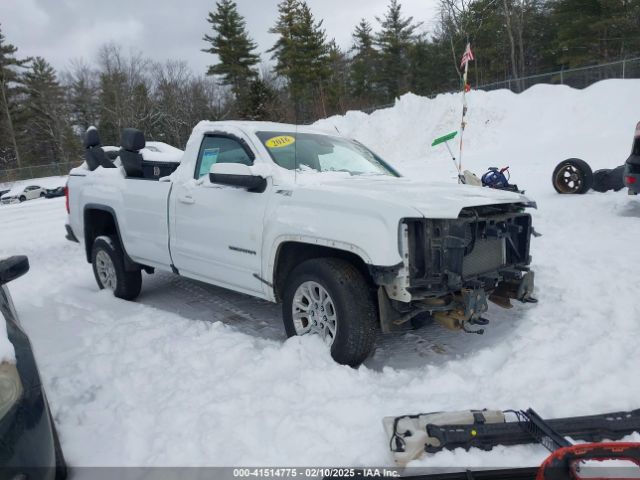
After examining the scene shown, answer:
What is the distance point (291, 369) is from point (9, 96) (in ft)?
186

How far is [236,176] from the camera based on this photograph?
12.6ft

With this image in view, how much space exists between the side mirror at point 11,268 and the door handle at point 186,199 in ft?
5.84

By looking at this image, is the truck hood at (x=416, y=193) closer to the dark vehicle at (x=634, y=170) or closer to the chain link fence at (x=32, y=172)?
the dark vehicle at (x=634, y=170)

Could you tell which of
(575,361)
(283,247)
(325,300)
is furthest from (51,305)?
(575,361)

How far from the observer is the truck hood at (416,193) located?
126 inches

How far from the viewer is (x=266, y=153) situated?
13.7ft

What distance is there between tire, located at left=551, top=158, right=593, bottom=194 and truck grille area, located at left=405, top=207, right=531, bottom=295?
592 cm

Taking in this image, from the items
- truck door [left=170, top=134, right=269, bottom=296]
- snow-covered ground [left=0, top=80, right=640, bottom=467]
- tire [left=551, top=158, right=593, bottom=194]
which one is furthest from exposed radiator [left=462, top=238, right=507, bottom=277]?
tire [left=551, top=158, right=593, bottom=194]

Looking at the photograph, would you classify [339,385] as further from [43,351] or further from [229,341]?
[43,351]

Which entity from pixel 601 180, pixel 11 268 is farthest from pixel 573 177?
pixel 11 268

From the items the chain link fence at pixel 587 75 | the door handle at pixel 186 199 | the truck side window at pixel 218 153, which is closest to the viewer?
the truck side window at pixel 218 153

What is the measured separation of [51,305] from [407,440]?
4633mm

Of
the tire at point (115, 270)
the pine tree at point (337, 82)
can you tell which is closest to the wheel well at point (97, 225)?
the tire at point (115, 270)

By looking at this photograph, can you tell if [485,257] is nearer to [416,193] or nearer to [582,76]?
[416,193]
